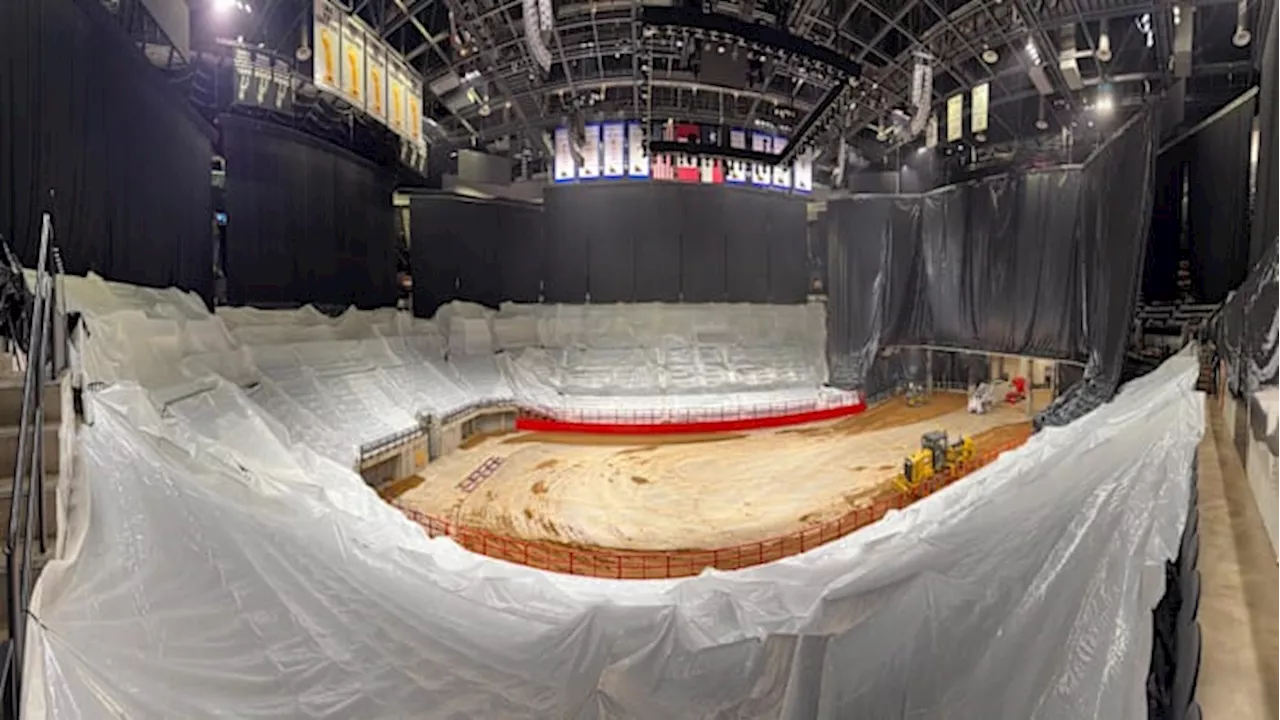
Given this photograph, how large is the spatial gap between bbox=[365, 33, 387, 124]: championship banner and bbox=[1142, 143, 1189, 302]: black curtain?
459 inches

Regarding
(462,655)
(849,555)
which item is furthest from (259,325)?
(849,555)

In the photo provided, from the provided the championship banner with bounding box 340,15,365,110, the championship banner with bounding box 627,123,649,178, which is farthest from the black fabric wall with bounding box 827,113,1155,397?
the championship banner with bounding box 340,15,365,110

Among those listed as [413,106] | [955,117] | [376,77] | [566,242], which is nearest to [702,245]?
[566,242]

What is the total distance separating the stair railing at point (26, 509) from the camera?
7.47 feet

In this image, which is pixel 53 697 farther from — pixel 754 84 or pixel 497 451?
pixel 754 84

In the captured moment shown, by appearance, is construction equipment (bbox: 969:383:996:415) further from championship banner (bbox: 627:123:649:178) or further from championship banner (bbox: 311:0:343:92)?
championship banner (bbox: 311:0:343:92)

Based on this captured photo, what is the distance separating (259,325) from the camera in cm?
1016

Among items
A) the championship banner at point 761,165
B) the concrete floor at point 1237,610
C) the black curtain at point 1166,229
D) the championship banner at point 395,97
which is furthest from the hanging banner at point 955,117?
the concrete floor at point 1237,610

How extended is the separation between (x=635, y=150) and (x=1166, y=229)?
1039cm

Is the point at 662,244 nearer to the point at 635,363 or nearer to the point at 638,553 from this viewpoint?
the point at 635,363

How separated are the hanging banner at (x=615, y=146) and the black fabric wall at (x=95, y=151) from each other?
28.2ft

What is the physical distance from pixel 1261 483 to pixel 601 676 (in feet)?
10.5

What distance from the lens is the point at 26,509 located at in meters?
2.68

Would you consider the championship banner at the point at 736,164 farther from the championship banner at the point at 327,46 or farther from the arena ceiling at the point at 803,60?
the championship banner at the point at 327,46
